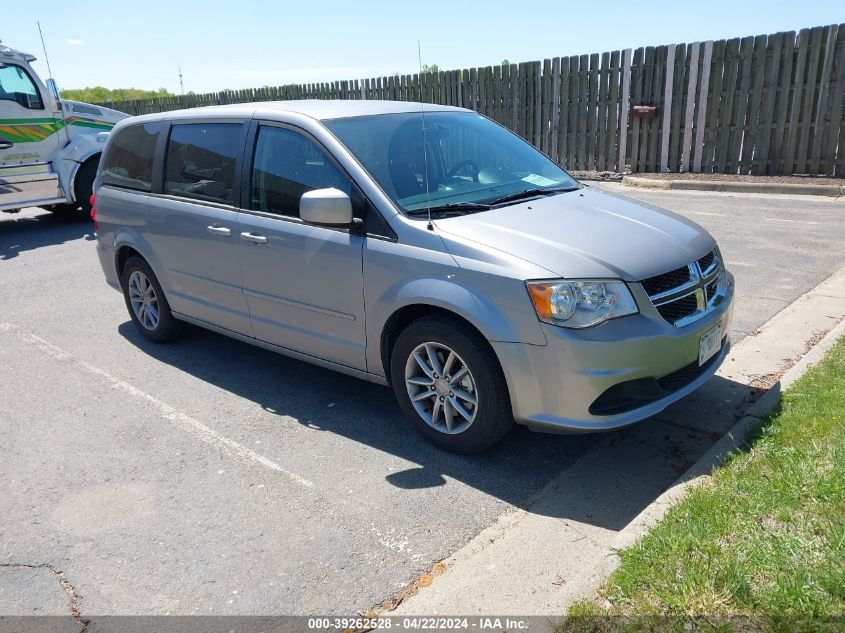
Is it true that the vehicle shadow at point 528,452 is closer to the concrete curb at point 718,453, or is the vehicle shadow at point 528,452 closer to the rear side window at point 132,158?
the concrete curb at point 718,453

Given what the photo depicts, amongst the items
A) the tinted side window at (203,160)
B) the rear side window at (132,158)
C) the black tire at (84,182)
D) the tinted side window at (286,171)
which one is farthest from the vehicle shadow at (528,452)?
the black tire at (84,182)

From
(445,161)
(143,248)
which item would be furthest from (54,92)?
(445,161)

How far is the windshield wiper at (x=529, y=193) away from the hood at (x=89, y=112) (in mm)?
10755

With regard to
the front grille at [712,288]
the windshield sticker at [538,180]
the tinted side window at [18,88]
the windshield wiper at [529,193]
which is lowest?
the front grille at [712,288]

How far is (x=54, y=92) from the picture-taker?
1223cm

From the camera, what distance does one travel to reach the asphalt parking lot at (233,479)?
10.1 ft

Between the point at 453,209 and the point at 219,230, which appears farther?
the point at 219,230

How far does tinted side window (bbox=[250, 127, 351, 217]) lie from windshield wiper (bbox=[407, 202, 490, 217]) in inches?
19.1

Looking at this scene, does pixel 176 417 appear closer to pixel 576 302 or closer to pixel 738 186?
pixel 576 302

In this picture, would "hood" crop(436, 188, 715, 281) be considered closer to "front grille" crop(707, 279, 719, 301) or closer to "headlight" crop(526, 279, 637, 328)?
"headlight" crop(526, 279, 637, 328)

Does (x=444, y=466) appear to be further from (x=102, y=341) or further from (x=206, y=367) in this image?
(x=102, y=341)

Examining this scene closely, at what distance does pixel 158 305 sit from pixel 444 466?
10.5ft

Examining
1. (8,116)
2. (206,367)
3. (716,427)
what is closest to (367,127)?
(206,367)

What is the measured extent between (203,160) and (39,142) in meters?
8.83
